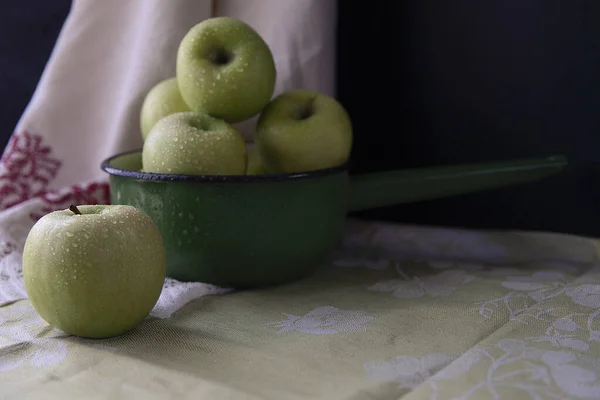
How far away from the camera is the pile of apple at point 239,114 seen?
659mm

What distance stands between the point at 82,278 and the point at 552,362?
36cm

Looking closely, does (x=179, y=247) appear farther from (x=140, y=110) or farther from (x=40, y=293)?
(x=140, y=110)

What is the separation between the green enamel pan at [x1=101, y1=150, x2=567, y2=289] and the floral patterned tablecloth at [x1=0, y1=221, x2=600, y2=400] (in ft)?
0.10

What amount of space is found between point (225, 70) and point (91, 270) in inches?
10.1

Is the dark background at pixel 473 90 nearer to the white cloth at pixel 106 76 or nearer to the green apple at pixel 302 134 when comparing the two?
the white cloth at pixel 106 76

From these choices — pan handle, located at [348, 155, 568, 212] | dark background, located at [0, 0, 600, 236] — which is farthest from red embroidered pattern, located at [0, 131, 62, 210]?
pan handle, located at [348, 155, 568, 212]

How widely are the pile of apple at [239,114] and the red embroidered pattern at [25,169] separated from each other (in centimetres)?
26

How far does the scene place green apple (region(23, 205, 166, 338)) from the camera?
52cm

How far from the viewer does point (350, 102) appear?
0.94 meters

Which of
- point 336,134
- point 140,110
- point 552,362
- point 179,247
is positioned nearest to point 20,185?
point 140,110

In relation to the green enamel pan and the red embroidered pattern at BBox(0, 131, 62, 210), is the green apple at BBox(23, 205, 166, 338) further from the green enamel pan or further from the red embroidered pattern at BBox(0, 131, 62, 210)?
the red embroidered pattern at BBox(0, 131, 62, 210)

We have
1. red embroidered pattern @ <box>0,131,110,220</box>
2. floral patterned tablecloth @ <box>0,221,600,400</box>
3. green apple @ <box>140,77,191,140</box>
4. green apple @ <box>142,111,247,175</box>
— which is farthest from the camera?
red embroidered pattern @ <box>0,131,110,220</box>

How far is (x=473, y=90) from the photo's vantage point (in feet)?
2.81

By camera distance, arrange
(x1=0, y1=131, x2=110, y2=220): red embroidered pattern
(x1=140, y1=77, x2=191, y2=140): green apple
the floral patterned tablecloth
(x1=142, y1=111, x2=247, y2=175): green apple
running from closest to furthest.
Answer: the floral patterned tablecloth, (x1=142, y1=111, x2=247, y2=175): green apple, (x1=140, y1=77, x2=191, y2=140): green apple, (x1=0, y1=131, x2=110, y2=220): red embroidered pattern
